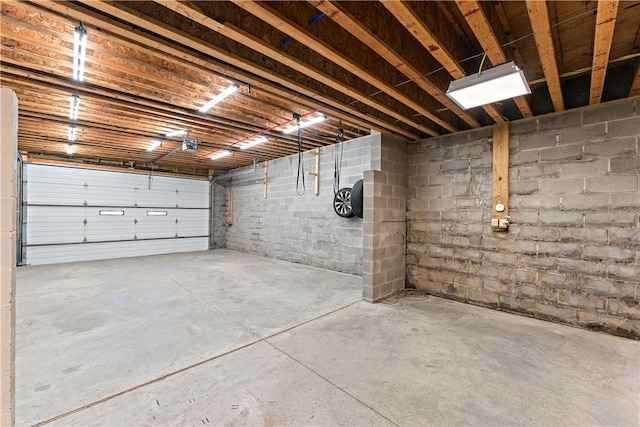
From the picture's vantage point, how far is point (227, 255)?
7.88m

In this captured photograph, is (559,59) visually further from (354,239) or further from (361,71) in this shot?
(354,239)

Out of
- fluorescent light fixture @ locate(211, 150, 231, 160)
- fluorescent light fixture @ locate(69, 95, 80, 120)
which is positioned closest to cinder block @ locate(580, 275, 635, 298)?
fluorescent light fixture @ locate(69, 95, 80, 120)

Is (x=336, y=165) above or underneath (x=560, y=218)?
above

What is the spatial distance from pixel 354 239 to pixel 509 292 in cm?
264

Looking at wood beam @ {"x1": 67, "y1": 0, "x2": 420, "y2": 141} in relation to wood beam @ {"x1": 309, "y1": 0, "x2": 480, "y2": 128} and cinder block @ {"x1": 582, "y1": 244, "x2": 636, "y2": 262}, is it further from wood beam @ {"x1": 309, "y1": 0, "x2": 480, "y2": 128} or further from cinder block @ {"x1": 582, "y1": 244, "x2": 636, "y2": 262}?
cinder block @ {"x1": 582, "y1": 244, "x2": 636, "y2": 262}

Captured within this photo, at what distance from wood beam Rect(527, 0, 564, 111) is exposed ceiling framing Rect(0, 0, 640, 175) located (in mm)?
10

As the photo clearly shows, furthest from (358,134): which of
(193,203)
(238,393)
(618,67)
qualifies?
(193,203)

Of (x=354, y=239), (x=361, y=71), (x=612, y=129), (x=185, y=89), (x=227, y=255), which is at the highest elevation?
(x=185, y=89)

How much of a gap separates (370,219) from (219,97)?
2.48m

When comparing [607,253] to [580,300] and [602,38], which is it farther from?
[602,38]

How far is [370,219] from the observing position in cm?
377

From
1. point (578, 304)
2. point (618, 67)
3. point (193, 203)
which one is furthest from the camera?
point (193, 203)

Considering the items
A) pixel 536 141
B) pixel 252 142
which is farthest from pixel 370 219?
pixel 252 142

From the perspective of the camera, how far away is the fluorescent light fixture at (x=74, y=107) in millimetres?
3254
